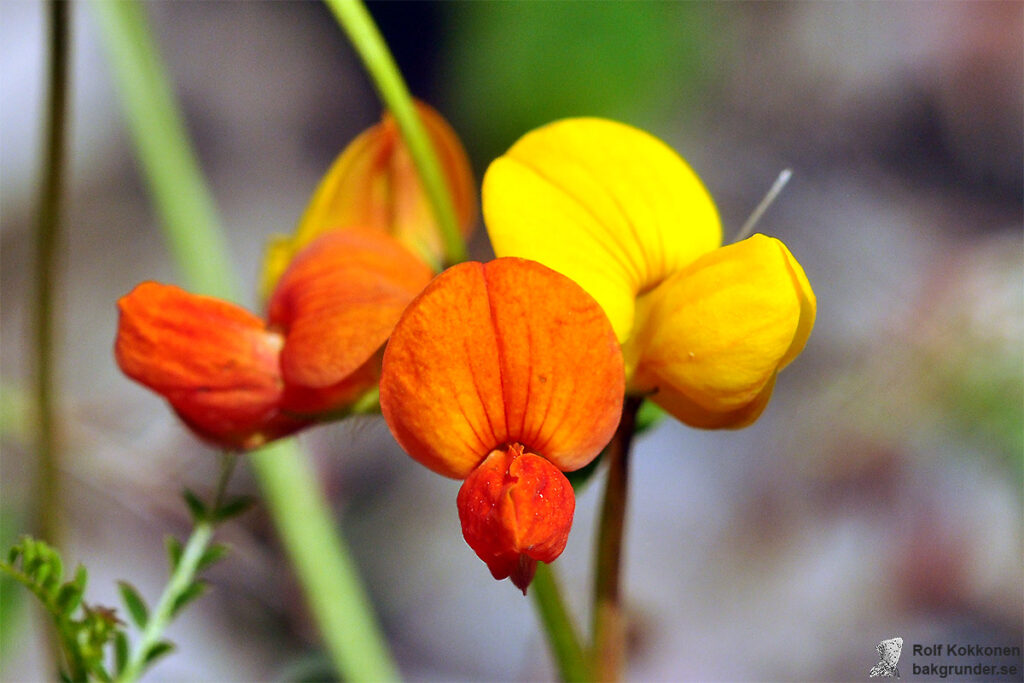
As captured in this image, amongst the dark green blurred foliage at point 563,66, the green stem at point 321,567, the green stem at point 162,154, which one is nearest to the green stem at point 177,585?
the green stem at point 321,567

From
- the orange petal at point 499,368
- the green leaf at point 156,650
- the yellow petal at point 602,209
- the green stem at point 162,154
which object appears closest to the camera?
the orange petal at point 499,368

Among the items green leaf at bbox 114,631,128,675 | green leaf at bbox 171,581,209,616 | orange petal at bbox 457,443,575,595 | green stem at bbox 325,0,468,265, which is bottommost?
green leaf at bbox 114,631,128,675

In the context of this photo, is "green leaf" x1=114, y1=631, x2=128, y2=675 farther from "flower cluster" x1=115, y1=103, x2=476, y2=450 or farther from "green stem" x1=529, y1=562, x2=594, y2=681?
"green stem" x1=529, y1=562, x2=594, y2=681

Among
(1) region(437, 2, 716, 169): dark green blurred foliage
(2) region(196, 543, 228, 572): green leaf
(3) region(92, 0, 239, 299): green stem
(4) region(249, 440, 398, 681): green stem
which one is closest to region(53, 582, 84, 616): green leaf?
(2) region(196, 543, 228, 572): green leaf

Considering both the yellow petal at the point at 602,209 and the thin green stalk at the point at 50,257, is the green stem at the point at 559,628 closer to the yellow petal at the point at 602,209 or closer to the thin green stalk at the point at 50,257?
the yellow petal at the point at 602,209

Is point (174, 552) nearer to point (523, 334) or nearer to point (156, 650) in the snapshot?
point (156, 650)

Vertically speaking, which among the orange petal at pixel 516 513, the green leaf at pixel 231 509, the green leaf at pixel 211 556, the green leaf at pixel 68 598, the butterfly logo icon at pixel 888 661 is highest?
the orange petal at pixel 516 513

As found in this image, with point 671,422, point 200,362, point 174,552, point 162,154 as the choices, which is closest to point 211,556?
point 174,552
